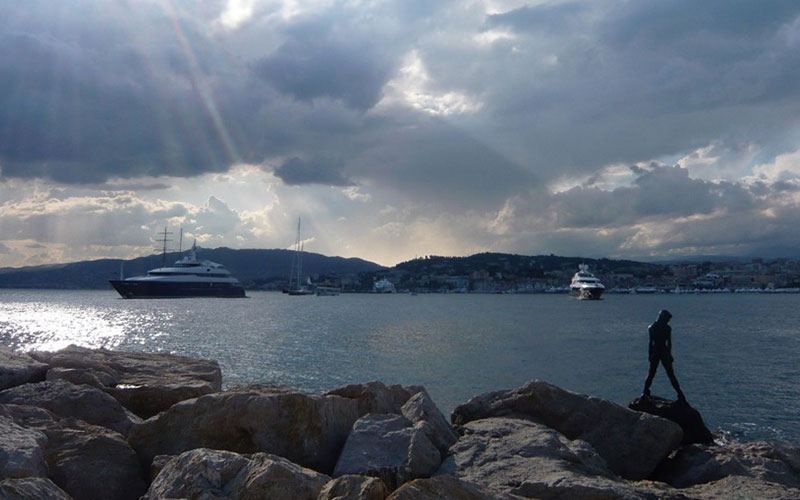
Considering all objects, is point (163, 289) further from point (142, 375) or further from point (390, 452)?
point (390, 452)

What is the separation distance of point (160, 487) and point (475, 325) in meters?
48.8

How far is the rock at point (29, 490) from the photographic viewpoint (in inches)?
194

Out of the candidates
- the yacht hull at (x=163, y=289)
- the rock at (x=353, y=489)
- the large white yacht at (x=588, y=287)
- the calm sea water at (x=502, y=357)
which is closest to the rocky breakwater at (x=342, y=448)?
the rock at (x=353, y=489)

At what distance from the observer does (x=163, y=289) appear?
4259 inches

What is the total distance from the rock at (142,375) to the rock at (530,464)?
14.3 ft

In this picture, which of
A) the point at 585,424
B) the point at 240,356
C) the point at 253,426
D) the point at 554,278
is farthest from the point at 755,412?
the point at 554,278

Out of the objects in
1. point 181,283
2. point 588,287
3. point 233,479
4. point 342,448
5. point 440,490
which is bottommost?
point 181,283

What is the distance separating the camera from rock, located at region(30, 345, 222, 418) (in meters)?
10.1

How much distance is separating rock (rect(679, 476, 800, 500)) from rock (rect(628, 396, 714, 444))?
251cm

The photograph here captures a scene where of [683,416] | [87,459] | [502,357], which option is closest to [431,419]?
[87,459]

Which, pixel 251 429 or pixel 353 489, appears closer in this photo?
pixel 353 489

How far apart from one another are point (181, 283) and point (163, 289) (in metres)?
2.99

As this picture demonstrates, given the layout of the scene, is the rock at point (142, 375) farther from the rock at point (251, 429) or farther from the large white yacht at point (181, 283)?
the large white yacht at point (181, 283)

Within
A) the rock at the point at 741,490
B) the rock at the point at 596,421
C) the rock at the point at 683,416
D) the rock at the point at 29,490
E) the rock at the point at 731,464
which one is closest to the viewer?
the rock at the point at 29,490
